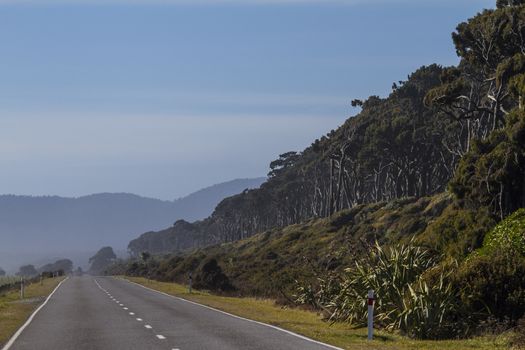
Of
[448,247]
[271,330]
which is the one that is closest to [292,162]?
[448,247]

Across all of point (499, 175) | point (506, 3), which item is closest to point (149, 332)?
point (499, 175)

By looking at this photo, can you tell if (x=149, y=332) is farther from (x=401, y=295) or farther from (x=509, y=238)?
(x=509, y=238)

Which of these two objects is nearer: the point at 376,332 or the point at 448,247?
the point at 376,332

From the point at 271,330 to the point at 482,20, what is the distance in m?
28.7

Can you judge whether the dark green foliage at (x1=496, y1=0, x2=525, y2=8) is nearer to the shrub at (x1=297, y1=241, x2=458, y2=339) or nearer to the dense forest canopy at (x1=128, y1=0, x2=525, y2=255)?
the dense forest canopy at (x1=128, y1=0, x2=525, y2=255)

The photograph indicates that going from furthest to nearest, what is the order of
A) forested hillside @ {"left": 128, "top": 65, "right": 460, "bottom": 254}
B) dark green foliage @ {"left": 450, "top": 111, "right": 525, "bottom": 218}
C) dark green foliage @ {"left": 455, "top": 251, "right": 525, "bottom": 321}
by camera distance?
forested hillside @ {"left": 128, "top": 65, "right": 460, "bottom": 254} < dark green foliage @ {"left": 450, "top": 111, "right": 525, "bottom": 218} < dark green foliage @ {"left": 455, "top": 251, "right": 525, "bottom": 321}

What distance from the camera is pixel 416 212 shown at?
73062 mm

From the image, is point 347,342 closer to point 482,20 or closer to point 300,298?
point 300,298

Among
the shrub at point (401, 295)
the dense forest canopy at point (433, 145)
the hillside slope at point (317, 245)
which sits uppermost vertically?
the dense forest canopy at point (433, 145)

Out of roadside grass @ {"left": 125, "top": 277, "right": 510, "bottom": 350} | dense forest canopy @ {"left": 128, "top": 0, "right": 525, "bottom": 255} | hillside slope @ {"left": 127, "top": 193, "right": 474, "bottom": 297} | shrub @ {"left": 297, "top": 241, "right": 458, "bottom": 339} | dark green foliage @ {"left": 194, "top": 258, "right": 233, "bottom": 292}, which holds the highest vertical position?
dense forest canopy @ {"left": 128, "top": 0, "right": 525, "bottom": 255}

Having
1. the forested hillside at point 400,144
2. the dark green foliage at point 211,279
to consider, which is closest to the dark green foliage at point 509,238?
the dark green foliage at point 211,279

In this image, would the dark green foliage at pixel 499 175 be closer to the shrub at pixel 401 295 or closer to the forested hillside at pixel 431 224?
the forested hillside at pixel 431 224

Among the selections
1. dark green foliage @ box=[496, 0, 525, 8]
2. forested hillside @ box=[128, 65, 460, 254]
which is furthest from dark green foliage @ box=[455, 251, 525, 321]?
forested hillside @ box=[128, 65, 460, 254]

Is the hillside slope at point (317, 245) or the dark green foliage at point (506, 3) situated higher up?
the dark green foliage at point (506, 3)
